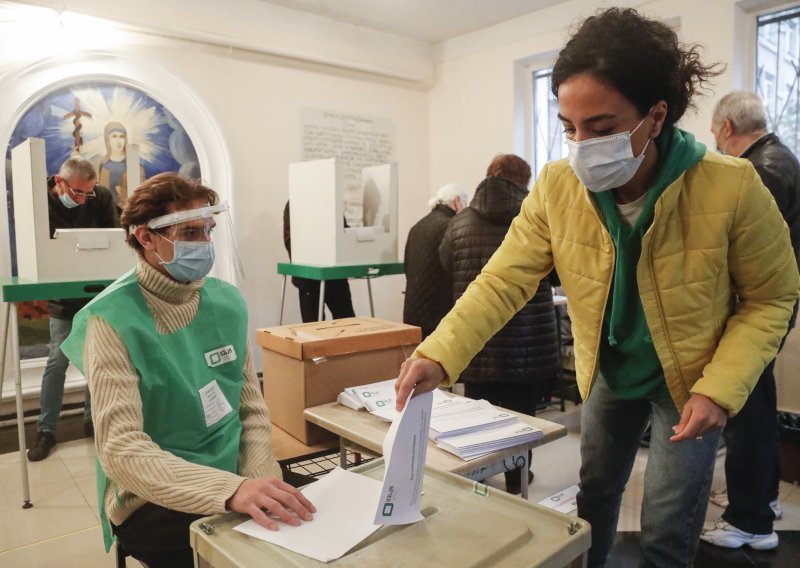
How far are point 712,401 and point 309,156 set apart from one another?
4209mm

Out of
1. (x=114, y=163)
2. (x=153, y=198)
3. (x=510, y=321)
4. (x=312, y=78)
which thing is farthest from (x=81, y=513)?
(x=312, y=78)

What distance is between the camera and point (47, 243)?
2.50 meters

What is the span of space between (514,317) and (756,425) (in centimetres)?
92

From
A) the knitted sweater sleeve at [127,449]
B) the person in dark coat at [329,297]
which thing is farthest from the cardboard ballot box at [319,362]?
the person in dark coat at [329,297]

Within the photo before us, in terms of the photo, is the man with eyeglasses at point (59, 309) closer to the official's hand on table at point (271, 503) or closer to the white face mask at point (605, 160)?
the official's hand on table at point (271, 503)

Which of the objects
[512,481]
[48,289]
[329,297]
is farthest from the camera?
[329,297]

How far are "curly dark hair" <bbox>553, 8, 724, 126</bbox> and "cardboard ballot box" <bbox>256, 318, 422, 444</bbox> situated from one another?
99cm

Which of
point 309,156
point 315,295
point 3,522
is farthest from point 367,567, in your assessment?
point 309,156

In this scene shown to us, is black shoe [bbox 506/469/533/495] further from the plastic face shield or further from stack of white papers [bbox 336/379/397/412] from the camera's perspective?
the plastic face shield

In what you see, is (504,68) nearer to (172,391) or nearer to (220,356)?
(220,356)

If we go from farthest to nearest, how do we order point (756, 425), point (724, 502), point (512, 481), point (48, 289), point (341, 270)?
point (341, 270) → point (512, 481) → point (724, 502) → point (48, 289) → point (756, 425)

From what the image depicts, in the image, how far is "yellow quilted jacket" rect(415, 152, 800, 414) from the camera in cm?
98

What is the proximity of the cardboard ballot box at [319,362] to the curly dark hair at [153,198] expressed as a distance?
0.50 meters

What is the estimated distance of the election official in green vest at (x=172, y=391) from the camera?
1.07m
